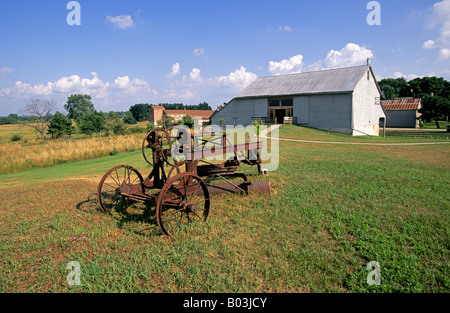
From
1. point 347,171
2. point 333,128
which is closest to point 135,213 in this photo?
point 347,171

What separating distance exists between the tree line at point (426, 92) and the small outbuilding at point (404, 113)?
1.80 meters

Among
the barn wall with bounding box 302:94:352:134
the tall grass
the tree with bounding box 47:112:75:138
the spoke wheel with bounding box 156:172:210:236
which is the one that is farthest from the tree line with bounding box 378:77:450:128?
the tree with bounding box 47:112:75:138

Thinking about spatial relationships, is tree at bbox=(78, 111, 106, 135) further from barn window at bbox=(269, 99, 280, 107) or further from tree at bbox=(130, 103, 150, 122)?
tree at bbox=(130, 103, 150, 122)

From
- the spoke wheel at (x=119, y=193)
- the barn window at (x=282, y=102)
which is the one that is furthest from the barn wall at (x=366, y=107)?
the spoke wheel at (x=119, y=193)

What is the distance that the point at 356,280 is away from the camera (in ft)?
12.3

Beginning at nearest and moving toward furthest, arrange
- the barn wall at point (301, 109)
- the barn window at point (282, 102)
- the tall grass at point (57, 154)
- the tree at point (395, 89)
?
the tall grass at point (57, 154) → the barn wall at point (301, 109) → the barn window at point (282, 102) → the tree at point (395, 89)

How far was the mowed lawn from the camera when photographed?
3.75 metres

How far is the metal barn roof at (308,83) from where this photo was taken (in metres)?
33.4

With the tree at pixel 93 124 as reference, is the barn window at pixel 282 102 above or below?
above

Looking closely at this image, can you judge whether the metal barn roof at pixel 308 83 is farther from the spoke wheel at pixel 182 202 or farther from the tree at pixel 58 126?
the tree at pixel 58 126

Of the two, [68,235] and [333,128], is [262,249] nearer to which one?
[68,235]

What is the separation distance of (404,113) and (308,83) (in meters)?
25.9

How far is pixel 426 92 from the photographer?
8019 cm

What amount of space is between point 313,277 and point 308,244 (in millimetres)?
968
